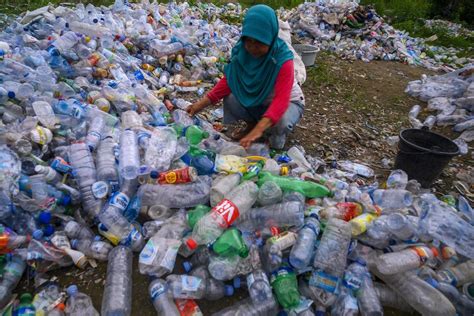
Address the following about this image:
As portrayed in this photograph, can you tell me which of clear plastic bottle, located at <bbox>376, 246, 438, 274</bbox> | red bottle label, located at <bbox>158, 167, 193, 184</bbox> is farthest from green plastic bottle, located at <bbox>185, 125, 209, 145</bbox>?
clear plastic bottle, located at <bbox>376, 246, 438, 274</bbox>

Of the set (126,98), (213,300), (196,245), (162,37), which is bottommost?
(213,300)

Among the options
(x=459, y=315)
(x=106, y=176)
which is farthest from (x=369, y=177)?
(x=106, y=176)

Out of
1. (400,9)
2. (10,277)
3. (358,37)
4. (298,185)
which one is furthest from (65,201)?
(400,9)

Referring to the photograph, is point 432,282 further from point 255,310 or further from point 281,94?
point 281,94

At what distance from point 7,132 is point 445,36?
11.8m

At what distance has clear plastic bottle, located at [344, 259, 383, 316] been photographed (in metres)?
1.77

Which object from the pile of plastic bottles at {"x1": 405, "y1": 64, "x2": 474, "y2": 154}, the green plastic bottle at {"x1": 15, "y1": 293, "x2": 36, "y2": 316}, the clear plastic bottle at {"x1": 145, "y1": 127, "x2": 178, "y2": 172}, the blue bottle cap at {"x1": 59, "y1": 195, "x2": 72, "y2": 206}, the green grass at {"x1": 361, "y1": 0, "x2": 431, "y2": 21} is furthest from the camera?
the green grass at {"x1": 361, "y1": 0, "x2": 431, "y2": 21}

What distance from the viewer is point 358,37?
8.38 m

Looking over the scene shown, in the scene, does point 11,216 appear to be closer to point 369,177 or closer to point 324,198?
point 324,198

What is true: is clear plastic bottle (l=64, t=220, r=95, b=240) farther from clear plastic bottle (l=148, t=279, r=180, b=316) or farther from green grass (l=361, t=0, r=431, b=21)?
green grass (l=361, t=0, r=431, b=21)

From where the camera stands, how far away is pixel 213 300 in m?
1.82

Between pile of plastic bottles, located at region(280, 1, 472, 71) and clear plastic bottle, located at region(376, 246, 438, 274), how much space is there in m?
6.12

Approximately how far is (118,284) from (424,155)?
103 inches

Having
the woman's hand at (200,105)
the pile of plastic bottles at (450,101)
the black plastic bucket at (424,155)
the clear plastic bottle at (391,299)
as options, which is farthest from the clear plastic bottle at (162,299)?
the pile of plastic bottles at (450,101)
